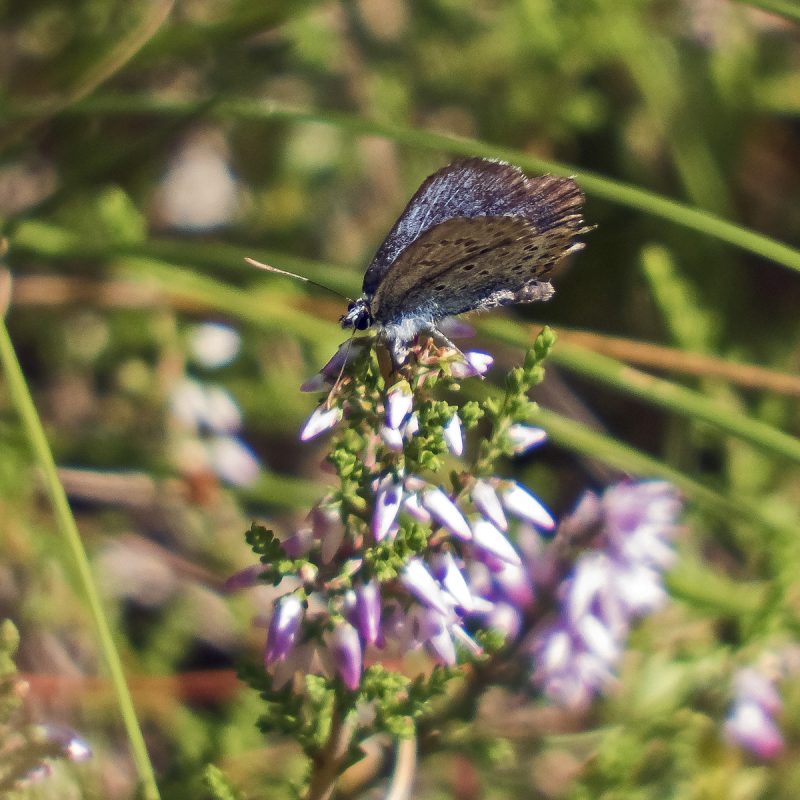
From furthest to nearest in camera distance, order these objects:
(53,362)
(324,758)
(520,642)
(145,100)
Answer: (53,362), (145,100), (520,642), (324,758)

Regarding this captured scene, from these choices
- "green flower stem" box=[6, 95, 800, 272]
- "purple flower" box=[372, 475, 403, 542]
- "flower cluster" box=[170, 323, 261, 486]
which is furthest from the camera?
"flower cluster" box=[170, 323, 261, 486]

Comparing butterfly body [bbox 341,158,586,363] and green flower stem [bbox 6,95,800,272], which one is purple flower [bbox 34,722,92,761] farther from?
green flower stem [bbox 6,95,800,272]

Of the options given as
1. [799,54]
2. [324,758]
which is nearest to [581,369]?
[324,758]

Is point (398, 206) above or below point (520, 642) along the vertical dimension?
above

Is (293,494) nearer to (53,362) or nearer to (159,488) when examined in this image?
(159,488)

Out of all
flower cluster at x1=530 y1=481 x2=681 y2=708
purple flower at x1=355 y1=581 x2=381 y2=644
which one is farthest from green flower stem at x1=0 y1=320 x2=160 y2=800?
flower cluster at x1=530 y1=481 x2=681 y2=708

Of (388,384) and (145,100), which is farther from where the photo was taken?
(145,100)
